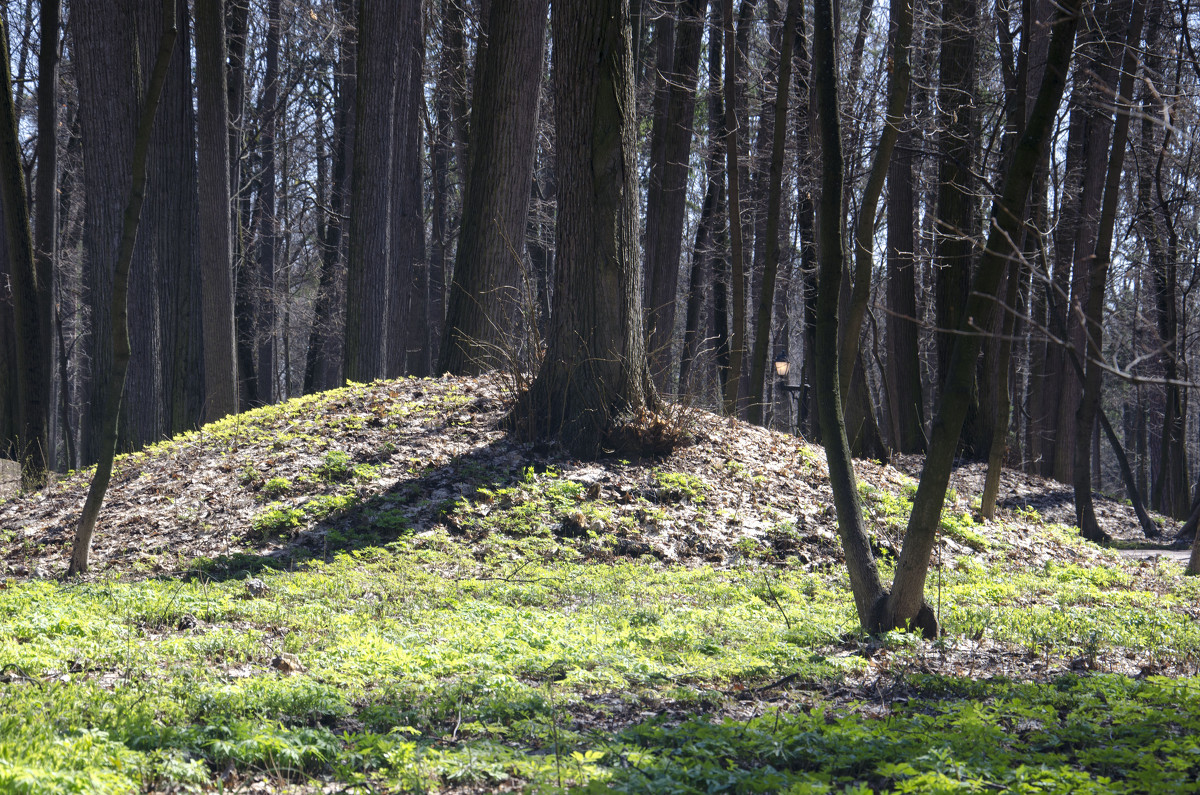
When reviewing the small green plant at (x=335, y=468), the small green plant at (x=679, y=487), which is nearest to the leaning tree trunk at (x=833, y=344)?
the small green plant at (x=679, y=487)

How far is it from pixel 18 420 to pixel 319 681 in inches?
380

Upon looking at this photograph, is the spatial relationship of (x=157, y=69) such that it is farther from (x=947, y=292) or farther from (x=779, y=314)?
(x=779, y=314)

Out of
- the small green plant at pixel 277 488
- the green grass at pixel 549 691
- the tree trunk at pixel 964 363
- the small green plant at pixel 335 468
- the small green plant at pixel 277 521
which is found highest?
the tree trunk at pixel 964 363

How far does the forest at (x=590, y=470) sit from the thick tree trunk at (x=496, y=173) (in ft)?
0.18

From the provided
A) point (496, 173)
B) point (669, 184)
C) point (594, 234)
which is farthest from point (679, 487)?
point (669, 184)

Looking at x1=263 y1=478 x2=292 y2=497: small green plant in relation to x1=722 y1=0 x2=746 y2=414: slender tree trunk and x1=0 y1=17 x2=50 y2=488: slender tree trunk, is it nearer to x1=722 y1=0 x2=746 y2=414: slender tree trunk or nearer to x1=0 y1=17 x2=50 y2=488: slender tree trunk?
x1=0 y1=17 x2=50 y2=488: slender tree trunk

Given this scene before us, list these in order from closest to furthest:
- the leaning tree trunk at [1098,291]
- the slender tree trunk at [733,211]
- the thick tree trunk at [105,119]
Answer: the leaning tree trunk at [1098,291] < the thick tree trunk at [105,119] < the slender tree trunk at [733,211]

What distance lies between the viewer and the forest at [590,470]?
3184 millimetres

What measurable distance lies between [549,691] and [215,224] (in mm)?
10208

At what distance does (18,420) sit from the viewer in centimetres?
1099

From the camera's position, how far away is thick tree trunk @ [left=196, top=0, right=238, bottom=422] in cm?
1166

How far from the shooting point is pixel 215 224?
11.7 m

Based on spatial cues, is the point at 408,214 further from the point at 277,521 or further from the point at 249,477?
the point at 277,521

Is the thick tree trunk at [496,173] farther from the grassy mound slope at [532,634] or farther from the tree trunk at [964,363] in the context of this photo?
the tree trunk at [964,363]
